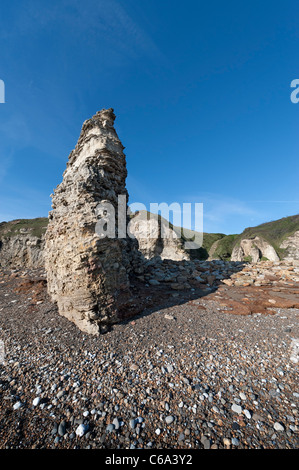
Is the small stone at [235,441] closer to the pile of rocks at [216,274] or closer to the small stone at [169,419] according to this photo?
the small stone at [169,419]

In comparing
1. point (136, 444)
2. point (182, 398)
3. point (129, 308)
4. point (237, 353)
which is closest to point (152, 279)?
point (129, 308)

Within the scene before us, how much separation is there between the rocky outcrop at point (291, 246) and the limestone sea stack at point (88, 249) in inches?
1237

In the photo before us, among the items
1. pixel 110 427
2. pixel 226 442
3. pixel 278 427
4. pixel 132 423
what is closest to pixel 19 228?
pixel 110 427

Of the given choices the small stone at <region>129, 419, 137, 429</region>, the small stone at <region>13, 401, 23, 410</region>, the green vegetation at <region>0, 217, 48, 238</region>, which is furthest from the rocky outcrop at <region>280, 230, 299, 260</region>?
the green vegetation at <region>0, 217, 48, 238</region>

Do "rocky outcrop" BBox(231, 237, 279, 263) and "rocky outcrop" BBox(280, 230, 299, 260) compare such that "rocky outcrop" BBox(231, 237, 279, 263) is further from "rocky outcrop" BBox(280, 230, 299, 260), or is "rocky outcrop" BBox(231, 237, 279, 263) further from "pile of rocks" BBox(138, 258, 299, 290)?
"pile of rocks" BBox(138, 258, 299, 290)

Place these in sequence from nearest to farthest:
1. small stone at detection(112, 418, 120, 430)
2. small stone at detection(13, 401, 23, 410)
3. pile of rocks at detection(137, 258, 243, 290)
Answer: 1. small stone at detection(112, 418, 120, 430)
2. small stone at detection(13, 401, 23, 410)
3. pile of rocks at detection(137, 258, 243, 290)

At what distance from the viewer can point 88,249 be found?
556 centimetres

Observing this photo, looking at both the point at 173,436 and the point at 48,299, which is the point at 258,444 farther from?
the point at 48,299

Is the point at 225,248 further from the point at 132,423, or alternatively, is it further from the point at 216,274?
the point at 132,423

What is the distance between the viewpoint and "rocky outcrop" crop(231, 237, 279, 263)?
30089mm

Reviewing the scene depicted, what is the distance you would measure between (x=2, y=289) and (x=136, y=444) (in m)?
11.5

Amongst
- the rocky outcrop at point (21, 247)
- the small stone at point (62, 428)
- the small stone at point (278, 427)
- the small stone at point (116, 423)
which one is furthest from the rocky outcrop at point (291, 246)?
the rocky outcrop at point (21, 247)

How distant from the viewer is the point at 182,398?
3057 mm

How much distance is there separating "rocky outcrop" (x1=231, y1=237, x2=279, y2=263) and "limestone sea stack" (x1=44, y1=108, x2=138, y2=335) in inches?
1215
